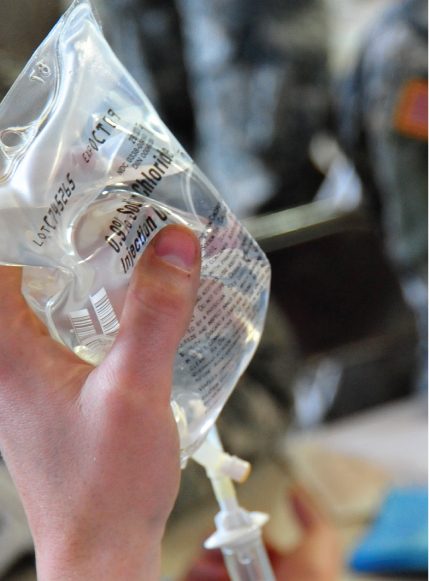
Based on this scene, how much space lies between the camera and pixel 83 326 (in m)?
0.39

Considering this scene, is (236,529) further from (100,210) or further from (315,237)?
(315,237)

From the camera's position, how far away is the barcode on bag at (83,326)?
384mm

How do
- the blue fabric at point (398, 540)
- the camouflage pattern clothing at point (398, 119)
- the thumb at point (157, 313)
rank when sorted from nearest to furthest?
the thumb at point (157, 313), the blue fabric at point (398, 540), the camouflage pattern clothing at point (398, 119)

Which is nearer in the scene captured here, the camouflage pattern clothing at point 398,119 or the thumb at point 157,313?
the thumb at point 157,313

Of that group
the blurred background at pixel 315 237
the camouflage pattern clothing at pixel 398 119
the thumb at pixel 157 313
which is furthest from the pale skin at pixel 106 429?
the camouflage pattern clothing at pixel 398 119

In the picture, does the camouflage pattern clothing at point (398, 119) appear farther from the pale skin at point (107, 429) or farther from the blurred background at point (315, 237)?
the pale skin at point (107, 429)

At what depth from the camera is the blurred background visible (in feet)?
2.66

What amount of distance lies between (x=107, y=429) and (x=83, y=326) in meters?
0.06

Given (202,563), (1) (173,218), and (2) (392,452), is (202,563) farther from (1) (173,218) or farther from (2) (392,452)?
(1) (173,218)

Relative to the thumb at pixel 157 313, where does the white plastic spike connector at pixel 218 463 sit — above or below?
below

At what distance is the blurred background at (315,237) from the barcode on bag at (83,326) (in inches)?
15.2

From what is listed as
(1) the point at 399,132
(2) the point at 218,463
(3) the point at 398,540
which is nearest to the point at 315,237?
(1) the point at 399,132

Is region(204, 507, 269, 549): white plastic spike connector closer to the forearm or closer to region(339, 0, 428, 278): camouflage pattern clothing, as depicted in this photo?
the forearm

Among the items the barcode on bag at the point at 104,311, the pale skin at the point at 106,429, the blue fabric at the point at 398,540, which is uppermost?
the barcode on bag at the point at 104,311
